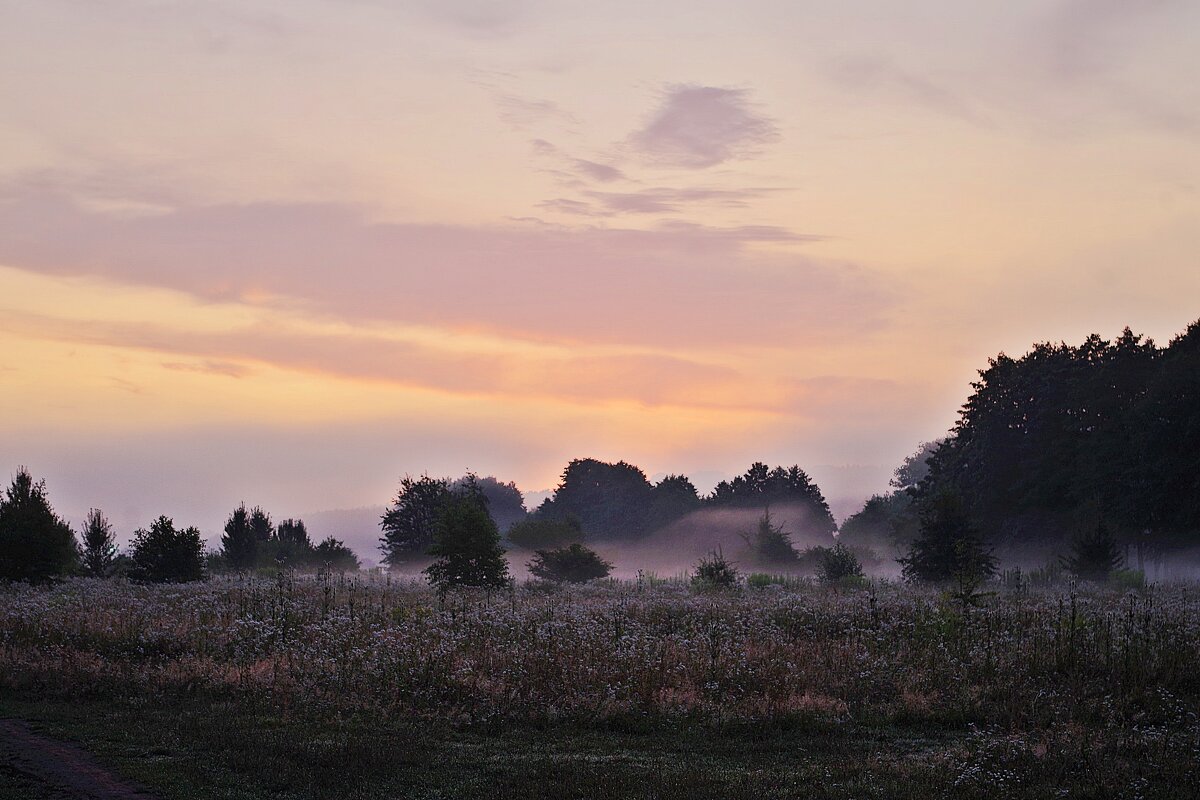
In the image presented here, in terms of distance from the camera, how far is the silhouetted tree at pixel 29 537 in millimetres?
33062

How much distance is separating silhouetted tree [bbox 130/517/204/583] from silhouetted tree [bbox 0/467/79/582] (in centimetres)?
312

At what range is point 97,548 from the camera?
43.3m

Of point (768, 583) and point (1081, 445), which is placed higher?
point (1081, 445)

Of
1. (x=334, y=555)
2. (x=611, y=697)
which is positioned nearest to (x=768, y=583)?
(x=611, y=697)

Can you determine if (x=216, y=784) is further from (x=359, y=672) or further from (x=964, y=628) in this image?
(x=964, y=628)

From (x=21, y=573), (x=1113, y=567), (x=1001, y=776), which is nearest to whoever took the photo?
(x=1001, y=776)

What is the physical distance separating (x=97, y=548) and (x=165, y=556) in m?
7.63

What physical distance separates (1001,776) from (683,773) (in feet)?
12.5

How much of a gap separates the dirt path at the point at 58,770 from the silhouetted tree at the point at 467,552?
19150 millimetres

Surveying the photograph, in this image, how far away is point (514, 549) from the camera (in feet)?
254

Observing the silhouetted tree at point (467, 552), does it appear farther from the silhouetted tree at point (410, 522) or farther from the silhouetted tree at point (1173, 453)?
the silhouetted tree at point (1173, 453)

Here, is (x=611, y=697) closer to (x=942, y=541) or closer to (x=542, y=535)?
(x=942, y=541)

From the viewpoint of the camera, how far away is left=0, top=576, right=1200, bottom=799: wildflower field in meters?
12.0

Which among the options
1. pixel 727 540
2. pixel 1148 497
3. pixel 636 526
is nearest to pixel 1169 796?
pixel 1148 497
